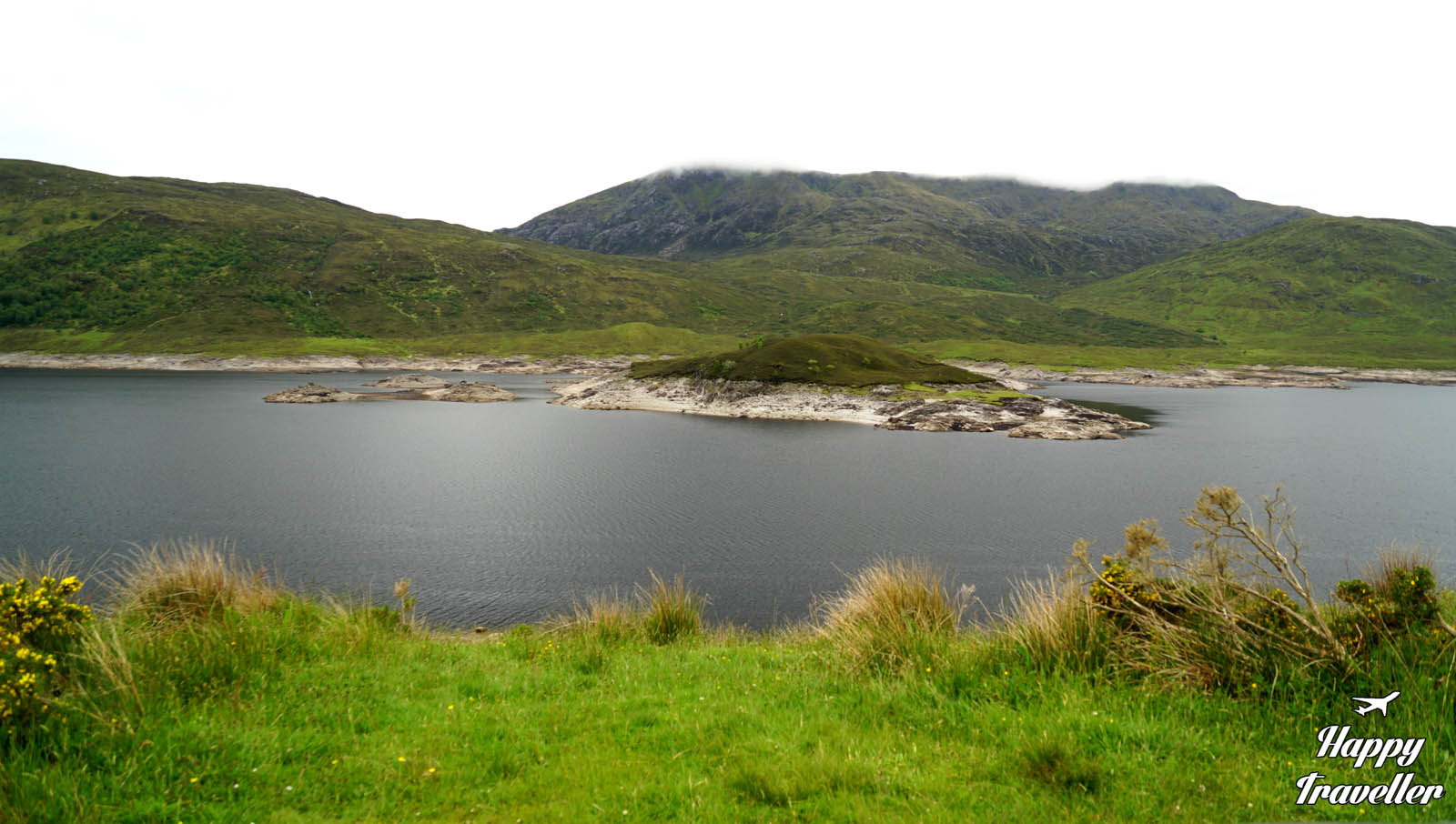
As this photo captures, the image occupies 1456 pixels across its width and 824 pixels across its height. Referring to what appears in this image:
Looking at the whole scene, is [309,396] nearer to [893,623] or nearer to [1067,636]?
[893,623]

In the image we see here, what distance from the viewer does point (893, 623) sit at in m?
10.2

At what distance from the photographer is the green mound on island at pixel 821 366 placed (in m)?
84.7

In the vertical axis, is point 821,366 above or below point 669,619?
above

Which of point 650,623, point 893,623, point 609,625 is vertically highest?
point 893,623

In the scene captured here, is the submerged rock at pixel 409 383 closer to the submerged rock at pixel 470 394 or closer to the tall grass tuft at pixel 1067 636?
the submerged rock at pixel 470 394

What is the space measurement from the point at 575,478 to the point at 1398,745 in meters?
40.8

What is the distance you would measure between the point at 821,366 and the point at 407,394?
61502 mm

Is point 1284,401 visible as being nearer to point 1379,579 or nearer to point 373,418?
point 1379,579

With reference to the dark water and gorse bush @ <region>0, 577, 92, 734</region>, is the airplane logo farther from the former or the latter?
gorse bush @ <region>0, 577, 92, 734</region>

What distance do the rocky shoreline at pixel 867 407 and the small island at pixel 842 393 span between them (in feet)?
0.37

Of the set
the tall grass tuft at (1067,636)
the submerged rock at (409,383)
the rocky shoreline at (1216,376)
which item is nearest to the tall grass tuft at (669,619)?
the tall grass tuft at (1067,636)

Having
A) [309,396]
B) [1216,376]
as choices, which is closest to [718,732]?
[309,396]

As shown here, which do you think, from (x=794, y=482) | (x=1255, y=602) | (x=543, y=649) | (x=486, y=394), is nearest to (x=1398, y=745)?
(x=1255, y=602)

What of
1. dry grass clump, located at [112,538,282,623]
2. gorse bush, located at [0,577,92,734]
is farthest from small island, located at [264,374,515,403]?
gorse bush, located at [0,577,92,734]
